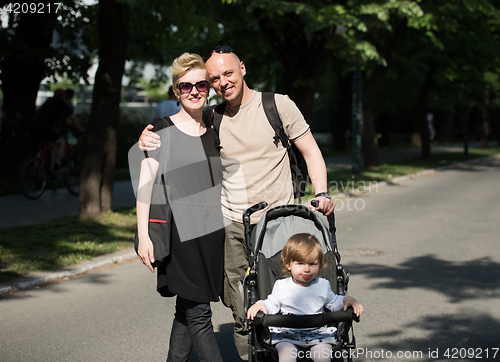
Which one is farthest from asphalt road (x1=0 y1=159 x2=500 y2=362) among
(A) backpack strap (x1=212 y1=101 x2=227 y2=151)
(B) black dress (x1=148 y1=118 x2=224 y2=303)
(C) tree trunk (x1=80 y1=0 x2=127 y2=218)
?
(C) tree trunk (x1=80 y1=0 x2=127 y2=218)

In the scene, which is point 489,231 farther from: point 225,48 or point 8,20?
point 8,20

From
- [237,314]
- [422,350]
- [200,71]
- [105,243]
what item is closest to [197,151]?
[200,71]

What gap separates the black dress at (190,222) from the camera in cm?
335

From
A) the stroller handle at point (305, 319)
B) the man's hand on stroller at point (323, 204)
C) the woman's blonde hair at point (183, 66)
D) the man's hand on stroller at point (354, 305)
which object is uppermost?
the woman's blonde hair at point (183, 66)

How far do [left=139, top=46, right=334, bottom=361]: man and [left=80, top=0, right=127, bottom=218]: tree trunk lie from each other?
21.1 feet

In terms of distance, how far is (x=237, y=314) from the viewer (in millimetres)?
3570

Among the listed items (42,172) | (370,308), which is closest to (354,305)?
(370,308)

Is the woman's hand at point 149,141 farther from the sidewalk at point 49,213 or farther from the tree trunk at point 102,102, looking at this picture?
the tree trunk at point 102,102

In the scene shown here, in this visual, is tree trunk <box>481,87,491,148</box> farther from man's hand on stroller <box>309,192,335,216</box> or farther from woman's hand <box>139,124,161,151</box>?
woman's hand <box>139,124,161,151</box>

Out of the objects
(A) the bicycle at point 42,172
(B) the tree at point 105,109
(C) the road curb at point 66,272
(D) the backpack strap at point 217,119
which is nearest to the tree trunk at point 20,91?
(A) the bicycle at point 42,172

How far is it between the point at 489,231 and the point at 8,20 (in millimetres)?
11229

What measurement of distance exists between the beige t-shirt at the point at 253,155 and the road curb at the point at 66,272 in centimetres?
344

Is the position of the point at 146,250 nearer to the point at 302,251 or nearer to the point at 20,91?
the point at 302,251

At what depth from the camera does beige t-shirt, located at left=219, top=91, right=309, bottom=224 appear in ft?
11.8
